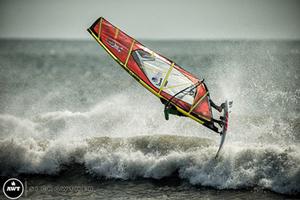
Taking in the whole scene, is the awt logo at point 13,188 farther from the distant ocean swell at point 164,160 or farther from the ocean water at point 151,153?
the distant ocean swell at point 164,160

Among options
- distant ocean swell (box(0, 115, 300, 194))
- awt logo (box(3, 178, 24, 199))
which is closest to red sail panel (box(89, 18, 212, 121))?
distant ocean swell (box(0, 115, 300, 194))

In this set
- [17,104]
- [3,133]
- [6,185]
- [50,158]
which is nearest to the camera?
[6,185]

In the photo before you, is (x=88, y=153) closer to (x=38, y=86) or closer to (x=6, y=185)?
(x=6, y=185)

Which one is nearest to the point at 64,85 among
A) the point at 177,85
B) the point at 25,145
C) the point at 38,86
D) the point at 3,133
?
the point at 38,86

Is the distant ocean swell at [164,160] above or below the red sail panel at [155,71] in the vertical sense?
below

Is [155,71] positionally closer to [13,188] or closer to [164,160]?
[164,160]

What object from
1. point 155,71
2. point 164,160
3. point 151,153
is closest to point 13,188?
point 151,153

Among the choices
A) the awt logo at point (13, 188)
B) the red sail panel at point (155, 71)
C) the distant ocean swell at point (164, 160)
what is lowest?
the awt logo at point (13, 188)

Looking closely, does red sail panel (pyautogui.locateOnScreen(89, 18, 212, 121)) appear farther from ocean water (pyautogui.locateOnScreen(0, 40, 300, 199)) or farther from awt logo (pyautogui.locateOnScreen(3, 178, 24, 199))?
awt logo (pyautogui.locateOnScreen(3, 178, 24, 199))

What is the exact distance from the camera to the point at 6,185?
860 centimetres

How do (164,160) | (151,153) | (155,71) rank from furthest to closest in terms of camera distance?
(151,153) < (155,71) < (164,160)

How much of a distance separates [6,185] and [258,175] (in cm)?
540

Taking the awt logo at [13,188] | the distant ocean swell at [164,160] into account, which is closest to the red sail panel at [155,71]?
the distant ocean swell at [164,160]

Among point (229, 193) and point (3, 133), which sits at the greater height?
point (3, 133)
